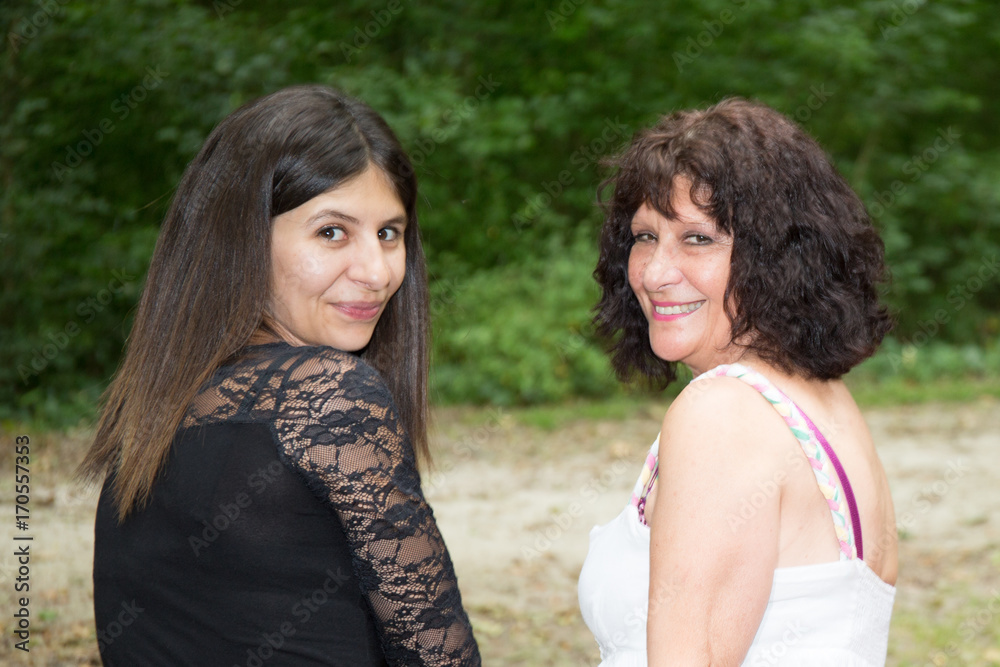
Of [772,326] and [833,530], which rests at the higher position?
[772,326]

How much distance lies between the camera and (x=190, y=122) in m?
7.77

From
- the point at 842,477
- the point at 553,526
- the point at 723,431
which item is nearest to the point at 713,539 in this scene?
the point at 723,431

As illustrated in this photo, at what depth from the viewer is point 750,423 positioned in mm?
1587

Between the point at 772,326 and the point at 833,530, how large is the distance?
416 mm

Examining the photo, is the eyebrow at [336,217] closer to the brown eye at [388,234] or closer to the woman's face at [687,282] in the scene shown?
the brown eye at [388,234]

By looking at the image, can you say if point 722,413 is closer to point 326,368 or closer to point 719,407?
point 719,407

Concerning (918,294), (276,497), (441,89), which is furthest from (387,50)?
(276,497)

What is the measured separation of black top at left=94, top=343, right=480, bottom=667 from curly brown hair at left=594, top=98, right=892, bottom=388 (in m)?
0.78

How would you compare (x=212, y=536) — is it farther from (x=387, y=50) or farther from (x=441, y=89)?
(x=387, y=50)

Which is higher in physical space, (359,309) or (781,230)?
(781,230)

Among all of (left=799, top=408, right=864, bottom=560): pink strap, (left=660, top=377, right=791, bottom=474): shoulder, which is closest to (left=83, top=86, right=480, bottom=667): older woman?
(left=660, top=377, right=791, bottom=474): shoulder

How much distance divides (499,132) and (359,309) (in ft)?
26.7

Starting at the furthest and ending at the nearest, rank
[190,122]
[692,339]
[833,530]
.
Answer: [190,122], [692,339], [833,530]

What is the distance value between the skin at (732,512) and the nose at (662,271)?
0.26 m
